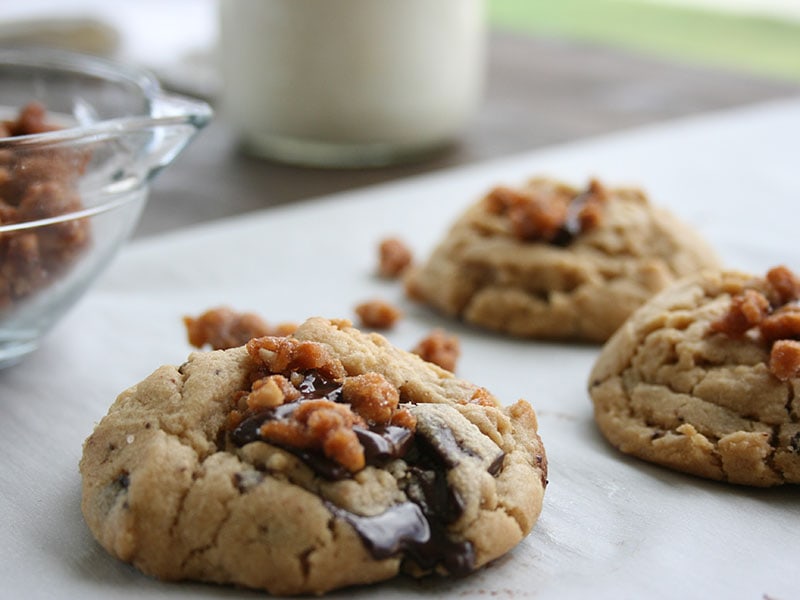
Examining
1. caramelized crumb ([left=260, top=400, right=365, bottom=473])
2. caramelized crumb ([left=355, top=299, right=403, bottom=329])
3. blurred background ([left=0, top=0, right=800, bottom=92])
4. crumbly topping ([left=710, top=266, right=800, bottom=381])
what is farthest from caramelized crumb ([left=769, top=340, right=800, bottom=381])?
blurred background ([left=0, top=0, right=800, bottom=92])

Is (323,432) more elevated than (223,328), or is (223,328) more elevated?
(323,432)

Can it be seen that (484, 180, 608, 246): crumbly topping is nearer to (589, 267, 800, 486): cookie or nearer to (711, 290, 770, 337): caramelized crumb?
(589, 267, 800, 486): cookie

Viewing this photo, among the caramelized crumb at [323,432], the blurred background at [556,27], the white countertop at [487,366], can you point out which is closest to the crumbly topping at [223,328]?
the white countertop at [487,366]

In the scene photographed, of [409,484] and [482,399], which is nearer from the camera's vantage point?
[409,484]

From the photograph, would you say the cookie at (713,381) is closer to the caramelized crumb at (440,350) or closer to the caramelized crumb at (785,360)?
the caramelized crumb at (785,360)

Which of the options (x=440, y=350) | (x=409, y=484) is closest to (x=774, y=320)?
(x=440, y=350)

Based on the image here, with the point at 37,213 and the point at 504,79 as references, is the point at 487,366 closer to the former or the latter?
the point at 37,213

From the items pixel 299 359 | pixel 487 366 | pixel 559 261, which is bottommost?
pixel 487 366

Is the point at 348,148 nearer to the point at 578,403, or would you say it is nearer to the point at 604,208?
the point at 604,208
